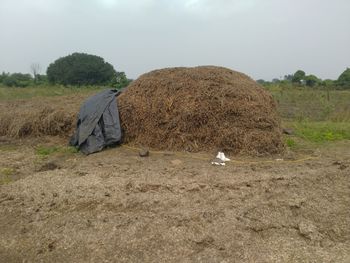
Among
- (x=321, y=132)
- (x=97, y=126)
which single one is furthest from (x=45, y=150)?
(x=321, y=132)

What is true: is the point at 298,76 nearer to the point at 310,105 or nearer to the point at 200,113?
the point at 310,105

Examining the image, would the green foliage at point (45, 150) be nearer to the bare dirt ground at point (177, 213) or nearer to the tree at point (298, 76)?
the bare dirt ground at point (177, 213)

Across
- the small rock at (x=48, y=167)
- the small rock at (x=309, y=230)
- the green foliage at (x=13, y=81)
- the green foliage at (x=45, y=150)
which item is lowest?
the small rock at (x=309, y=230)

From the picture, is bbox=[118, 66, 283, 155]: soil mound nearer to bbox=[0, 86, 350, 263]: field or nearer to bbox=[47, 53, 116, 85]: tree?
bbox=[0, 86, 350, 263]: field

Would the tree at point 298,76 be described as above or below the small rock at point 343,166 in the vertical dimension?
above

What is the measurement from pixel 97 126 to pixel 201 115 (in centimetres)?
191

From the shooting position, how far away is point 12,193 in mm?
4188

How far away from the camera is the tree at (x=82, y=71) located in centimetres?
2658

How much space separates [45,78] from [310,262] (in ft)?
99.6

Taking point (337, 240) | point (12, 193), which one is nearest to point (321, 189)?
point (337, 240)

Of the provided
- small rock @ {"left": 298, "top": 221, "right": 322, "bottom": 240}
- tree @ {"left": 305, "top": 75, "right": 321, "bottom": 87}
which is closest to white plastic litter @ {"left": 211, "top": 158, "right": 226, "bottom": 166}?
small rock @ {"left": 298, "top": 221, "right": 322, "bottom": 240}

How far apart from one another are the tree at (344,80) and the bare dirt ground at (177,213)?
1740 centimetres

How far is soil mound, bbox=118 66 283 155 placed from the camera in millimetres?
5914

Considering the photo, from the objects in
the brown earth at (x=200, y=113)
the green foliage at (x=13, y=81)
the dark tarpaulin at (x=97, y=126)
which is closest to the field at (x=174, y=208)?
the brown earth at (x=200, y=113)
